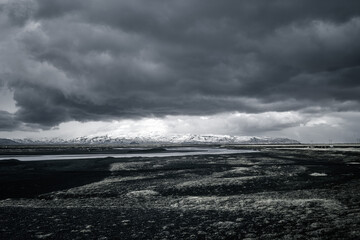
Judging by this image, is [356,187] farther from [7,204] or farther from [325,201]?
[7,204]

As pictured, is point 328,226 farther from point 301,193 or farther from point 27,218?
point 27,218

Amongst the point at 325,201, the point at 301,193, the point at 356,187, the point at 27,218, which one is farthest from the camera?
the point at 356,187

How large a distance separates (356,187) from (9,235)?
2590 cm

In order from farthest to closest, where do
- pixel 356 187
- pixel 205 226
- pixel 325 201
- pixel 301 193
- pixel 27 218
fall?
1. pixel 356 187
2. pixel 301 193
3. pixel 325 201
4. pixel 27 218
5. pixel 205 226

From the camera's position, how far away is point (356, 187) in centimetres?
2270

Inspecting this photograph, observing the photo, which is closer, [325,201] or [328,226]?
[328,226]

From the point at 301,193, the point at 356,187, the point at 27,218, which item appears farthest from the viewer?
the point at 356,187

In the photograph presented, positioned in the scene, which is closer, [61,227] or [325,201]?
[61,227]

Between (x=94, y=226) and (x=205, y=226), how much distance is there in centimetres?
606

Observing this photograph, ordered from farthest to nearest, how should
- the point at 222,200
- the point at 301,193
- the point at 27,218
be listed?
the point at 301,193
the point at 222,200
the point at 27,218

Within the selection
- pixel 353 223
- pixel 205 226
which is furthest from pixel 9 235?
pixel 353 223

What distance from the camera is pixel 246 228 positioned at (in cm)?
1299

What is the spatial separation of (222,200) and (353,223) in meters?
8.82

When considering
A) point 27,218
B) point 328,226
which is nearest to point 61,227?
point 27,218
